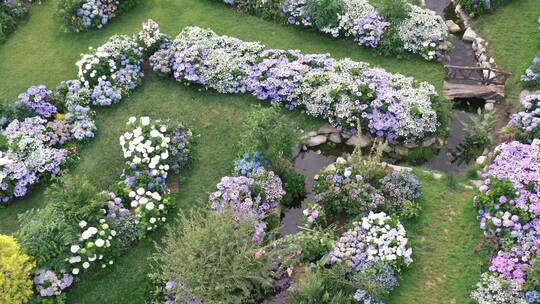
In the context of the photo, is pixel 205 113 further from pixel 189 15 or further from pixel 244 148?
pixel 189 15

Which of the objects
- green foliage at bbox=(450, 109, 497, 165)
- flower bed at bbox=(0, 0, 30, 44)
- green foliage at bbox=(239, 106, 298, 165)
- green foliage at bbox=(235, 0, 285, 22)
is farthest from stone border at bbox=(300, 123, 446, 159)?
flower bed at bbox=(0, 0, 30, 44)

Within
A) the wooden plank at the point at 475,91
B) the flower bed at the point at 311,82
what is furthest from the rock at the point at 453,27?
the flower bed at the point at 311,82

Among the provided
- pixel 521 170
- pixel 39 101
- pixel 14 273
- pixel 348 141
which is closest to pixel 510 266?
pixel 521 170

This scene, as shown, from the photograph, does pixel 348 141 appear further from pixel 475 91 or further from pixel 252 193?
pixel 475 91

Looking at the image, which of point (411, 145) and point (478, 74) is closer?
point (411, 145)

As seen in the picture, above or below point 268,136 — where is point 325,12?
above

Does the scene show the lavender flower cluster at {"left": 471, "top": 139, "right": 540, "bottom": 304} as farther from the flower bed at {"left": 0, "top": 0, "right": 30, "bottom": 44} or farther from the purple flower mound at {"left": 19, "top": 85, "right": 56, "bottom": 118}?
the flower bed at {"left": 0, "top": 0, "right": 30, "bottom": 44}
